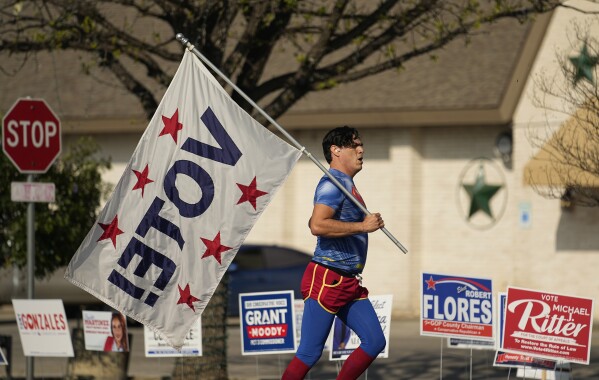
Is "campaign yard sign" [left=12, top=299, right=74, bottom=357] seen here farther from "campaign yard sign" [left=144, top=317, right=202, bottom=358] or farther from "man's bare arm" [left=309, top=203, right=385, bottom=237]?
"man's bare arm" [left=309, top=203, right=385, bottom=237]

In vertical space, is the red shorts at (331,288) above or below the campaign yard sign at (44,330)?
above

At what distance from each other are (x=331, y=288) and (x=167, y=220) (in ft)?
4.38

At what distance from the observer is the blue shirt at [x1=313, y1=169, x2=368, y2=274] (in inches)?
345

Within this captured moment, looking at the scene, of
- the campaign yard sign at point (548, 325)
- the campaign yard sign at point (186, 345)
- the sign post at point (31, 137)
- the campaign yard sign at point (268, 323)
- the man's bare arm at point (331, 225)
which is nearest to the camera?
the man's bare arm at point (331, 225)

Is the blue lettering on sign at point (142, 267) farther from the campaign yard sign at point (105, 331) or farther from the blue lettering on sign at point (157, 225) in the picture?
the campaign yard sign at point (105, 331)

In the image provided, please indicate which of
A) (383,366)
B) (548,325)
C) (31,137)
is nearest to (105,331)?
(31,137)

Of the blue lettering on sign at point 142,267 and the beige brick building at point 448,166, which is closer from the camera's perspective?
the blue lettering on sign at point 142,267

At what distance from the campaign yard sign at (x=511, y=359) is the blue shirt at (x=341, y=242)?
263 centimetres

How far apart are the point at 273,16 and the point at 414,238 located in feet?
45.2

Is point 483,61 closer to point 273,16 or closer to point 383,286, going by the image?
point 383,286

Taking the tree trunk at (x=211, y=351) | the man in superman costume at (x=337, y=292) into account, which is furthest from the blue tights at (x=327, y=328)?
the tree trunk at (x=211, y=351)

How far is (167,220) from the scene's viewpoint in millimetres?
9242

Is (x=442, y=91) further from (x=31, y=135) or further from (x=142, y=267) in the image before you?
(x=142, y=267)

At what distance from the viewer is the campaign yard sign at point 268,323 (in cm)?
1166
